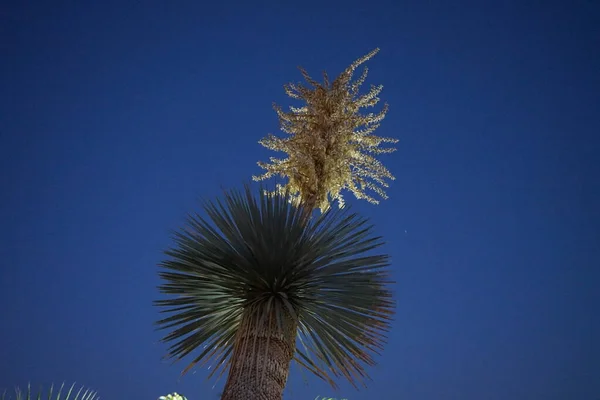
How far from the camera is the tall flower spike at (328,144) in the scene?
488 cm

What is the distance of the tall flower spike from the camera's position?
488 centimetres

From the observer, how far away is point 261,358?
3.41 metres

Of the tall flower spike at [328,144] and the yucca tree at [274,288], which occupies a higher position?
the tall flower spike at [328,144]

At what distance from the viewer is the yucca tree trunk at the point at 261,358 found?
10.7ft

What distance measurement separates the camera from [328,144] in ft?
16.4

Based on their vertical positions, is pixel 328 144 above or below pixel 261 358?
above

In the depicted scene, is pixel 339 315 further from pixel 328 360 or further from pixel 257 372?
pixel 257 372

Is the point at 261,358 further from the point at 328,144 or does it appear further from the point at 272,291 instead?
the point at 328,144

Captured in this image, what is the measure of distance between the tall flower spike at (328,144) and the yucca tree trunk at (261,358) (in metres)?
1.34

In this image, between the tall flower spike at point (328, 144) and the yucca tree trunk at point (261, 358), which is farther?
the tall flower spike at point (328, 144)

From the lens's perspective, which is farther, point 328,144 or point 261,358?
point 328,144

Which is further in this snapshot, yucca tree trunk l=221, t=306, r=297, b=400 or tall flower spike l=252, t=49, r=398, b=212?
tall flower spike l=252, t=49, r=398, b=212

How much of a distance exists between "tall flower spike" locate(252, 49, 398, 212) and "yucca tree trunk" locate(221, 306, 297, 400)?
134 centimetres

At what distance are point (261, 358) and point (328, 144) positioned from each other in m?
2.28
